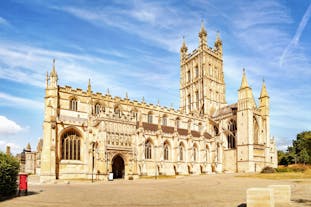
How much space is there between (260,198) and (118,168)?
130 ft

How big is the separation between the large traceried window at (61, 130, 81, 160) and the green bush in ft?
75.9

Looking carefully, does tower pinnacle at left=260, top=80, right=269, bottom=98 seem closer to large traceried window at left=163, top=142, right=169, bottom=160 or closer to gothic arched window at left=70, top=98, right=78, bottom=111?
large traceried window at left=163, top=142, right=169, bottom=160

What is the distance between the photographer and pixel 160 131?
180 feet

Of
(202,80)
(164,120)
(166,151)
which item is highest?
(202,80)

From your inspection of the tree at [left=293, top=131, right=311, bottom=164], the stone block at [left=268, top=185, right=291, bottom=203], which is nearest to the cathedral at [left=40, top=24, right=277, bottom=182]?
the tree at [left=293, top=131, right=311, bottom=164]

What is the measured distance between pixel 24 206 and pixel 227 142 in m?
58.1

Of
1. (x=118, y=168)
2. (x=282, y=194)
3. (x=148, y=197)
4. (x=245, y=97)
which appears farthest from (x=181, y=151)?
(x=282, y=194)

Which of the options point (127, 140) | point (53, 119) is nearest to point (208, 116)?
→ point (127, 140)

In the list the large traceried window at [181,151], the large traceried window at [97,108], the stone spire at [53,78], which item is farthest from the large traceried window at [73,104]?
the large traceried window at [181,151]

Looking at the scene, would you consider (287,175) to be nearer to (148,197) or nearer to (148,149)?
(148,149)

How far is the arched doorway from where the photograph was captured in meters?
49.6

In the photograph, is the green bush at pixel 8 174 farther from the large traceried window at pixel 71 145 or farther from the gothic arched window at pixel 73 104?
the gothic arched window at pixel 73 104

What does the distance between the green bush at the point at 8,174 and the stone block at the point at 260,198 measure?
1667 centimetres

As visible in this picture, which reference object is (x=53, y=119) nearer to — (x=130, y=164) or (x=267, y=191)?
(x=130, y=164)
